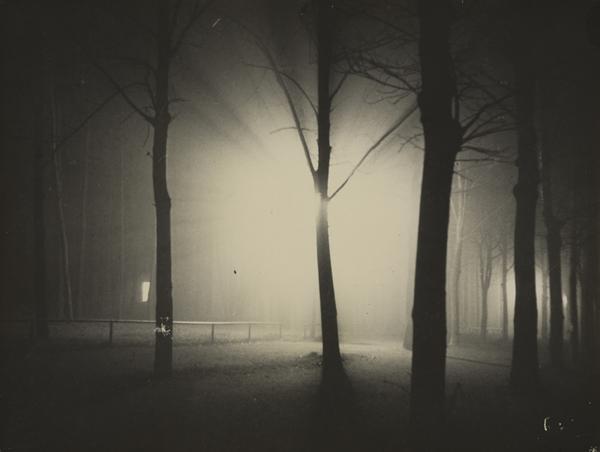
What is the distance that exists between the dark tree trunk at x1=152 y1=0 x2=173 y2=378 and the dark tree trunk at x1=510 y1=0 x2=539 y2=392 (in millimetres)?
7902

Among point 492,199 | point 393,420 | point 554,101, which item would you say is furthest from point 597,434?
point 492,199

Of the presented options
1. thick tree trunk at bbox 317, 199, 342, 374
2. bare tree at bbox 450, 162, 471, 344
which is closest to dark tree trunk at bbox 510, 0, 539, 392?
thick tree trunk at bbox 317, 199, 342, 374

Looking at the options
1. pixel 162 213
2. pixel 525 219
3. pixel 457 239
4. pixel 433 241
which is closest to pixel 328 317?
pixel 162 213

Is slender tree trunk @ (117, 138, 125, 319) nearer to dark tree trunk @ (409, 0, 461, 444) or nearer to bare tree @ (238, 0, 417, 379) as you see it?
bare tree @ (238, 0, 417, 379)

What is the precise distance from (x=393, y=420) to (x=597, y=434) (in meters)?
3.21

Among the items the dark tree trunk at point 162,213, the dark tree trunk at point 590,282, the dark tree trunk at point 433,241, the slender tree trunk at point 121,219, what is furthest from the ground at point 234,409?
the slender tree trunk at point 121,219

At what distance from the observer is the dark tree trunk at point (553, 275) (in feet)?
51.5

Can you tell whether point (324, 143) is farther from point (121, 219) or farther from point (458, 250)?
point (121, 219)

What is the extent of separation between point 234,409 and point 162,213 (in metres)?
4.41

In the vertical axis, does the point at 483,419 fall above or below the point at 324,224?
below

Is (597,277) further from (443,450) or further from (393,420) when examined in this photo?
(443,450)

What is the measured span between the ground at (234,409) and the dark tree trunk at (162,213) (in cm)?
74

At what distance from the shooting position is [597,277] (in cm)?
1791

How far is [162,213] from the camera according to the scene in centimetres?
930
